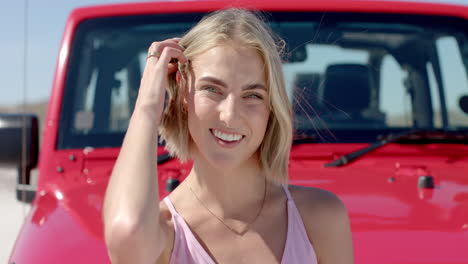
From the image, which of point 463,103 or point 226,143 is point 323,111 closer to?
point 463,103

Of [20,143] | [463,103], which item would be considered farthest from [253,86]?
[463,103]

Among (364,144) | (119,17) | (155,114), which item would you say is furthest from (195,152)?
(119,17)

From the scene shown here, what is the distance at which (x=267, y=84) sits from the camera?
172 cm

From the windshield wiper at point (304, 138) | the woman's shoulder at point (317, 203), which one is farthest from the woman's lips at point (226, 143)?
the windshield wiper at point (304, 138)

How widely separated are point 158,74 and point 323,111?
1256 mm

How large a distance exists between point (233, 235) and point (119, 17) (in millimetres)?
1541

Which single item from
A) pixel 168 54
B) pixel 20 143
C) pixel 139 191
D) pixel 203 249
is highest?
pixel 168 54

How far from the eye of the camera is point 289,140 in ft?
5.84

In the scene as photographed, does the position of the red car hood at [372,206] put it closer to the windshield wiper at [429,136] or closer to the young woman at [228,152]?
the windshield wiper at [429,136]

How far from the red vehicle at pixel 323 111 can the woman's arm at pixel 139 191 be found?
535 mm

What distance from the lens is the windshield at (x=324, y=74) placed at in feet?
9.41

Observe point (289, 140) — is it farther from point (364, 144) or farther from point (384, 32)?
point (384, 32)

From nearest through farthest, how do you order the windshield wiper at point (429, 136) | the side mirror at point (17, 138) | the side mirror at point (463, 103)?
the side mirror at point (17, 138)
the windshield wiper at point (429, 136)
the side mirror at point (463, 103)

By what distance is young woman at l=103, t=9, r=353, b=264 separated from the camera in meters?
1.66
